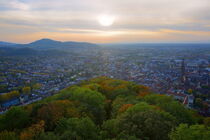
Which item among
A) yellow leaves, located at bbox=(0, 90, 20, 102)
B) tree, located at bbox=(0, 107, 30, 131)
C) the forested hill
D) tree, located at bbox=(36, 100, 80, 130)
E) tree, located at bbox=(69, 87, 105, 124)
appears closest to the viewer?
the forested hill

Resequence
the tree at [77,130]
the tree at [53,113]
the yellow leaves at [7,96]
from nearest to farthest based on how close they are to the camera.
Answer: the tree at [77,130] → the tree at [53,113] → the yellow leaves at [7,96]

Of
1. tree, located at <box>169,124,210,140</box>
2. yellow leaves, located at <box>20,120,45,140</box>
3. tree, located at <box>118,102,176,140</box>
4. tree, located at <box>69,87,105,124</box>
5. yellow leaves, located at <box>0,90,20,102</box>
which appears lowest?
yellow leaves, located at <box>0,90,20,102</box>

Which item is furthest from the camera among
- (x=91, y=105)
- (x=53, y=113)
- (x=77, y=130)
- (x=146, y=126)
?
(x=91, y=105)

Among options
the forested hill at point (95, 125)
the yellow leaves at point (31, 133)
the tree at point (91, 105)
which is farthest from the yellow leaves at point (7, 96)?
the yellow leaves at point (31, 133)

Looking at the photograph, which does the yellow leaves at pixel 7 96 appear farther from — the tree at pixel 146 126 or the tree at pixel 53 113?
the tree at pixel 146 126

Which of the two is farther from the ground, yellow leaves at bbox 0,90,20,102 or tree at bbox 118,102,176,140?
tree at bbox 118,102,176,140

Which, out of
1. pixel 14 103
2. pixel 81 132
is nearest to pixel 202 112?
pixel 81 132

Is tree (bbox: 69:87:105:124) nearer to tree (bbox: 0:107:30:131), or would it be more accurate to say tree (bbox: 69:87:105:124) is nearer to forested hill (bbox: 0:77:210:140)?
forested hill (bbox: 0:77:210:140)

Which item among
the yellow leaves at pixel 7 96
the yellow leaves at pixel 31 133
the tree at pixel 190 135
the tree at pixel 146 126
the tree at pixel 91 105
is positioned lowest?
the yellow leaves at pixel 7 96

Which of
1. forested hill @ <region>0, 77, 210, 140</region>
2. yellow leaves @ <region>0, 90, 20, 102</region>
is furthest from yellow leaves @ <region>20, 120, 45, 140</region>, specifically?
yellow leaves @ <region>0, 90, 20, 102</region>

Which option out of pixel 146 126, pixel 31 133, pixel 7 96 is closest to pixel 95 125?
pixel 146 126

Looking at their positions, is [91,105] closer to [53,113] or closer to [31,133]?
[53,113]
